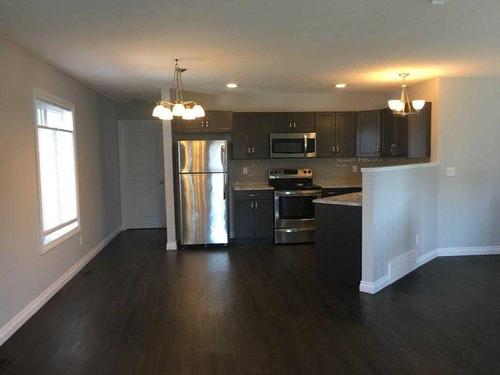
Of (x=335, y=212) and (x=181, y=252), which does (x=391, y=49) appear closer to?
(x=335, y=212)

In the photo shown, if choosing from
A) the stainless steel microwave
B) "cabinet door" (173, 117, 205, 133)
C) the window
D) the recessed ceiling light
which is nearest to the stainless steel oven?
the stainless steel microwave

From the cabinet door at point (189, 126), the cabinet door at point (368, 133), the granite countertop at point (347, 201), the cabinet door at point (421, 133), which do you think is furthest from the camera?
the cabinet door at point (368, 133)

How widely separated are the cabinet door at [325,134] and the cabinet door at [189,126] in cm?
186

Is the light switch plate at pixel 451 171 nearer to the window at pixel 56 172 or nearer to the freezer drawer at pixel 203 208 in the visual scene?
the freezer drawer at pixel 203 208

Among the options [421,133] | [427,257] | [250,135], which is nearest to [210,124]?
[250,135]

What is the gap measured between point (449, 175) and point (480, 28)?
8.16ft

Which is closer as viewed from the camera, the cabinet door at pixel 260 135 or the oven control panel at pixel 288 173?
the cabinet door at pixel 260 135

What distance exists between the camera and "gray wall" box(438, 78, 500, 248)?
17.2 ft

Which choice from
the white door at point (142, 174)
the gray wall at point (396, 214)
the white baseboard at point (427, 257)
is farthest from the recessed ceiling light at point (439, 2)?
the white door at point (142, 174)

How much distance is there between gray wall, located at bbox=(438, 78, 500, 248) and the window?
4.61m

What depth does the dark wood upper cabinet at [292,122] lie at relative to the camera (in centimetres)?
656

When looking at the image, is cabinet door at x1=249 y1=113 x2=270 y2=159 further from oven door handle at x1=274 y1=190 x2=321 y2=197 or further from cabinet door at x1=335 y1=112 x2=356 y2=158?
cabinet door at x1=335 y1=112 x2=356 y2=158

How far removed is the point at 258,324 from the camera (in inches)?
134

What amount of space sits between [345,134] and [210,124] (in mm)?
2184
